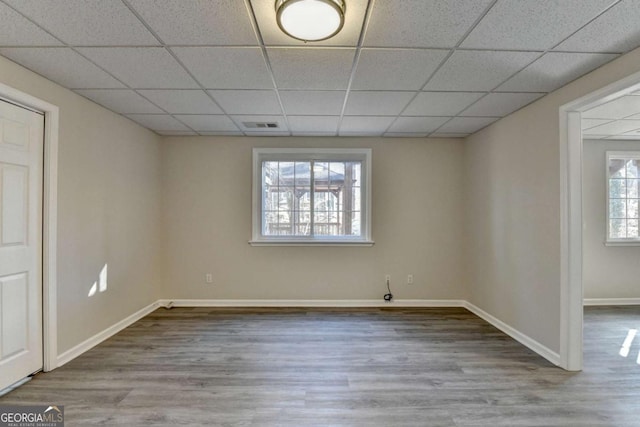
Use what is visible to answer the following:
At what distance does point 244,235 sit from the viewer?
14.0 feet

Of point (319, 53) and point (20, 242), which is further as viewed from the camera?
point (20, 242)

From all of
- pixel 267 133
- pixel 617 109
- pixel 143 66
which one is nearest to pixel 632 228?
pixel 617 109

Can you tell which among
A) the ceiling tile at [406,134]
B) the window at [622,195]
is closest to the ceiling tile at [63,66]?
the ceiling tile at [406,134]

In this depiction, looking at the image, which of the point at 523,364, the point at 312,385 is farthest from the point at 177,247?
the point at 523,364

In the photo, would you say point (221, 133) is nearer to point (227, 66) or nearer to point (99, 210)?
point (99, 210)

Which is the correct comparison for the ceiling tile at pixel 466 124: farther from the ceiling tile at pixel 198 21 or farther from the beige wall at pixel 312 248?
the ceiling tile at pixel 198 21

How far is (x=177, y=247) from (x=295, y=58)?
321cm

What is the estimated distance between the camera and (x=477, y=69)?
227cm

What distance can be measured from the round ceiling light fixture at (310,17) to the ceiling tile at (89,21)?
844 millimetres

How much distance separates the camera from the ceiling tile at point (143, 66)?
2042 mm

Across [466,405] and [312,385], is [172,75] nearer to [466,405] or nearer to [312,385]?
[312,385]

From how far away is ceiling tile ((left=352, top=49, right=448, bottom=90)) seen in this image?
206 cm

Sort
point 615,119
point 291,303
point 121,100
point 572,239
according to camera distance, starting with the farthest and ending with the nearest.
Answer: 1. point 291,303
2. point 615,119
3. point 121,100
4. point 572,239

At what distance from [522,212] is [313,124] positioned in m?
2.46
